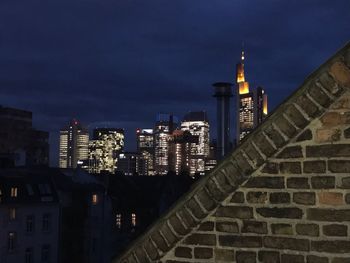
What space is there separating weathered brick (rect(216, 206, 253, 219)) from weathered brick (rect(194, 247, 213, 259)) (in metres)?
0.34

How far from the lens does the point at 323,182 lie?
4.00 metres

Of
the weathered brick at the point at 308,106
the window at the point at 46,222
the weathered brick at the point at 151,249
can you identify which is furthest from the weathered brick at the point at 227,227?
the window at the point at 46,222

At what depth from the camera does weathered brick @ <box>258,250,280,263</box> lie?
4.15 m

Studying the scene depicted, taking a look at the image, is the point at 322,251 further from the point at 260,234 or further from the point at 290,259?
the point at 260,234

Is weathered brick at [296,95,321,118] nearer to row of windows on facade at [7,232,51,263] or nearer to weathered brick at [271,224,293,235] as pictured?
weathered brick at [271,224,293,235]

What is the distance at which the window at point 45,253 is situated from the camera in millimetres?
A: 40844

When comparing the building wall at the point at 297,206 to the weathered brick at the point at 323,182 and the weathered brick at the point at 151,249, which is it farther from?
the weathered brick at the point at 151,249

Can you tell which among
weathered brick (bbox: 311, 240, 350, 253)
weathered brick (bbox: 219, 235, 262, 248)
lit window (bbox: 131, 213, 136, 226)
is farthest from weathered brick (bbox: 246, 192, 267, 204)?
lit window (bbox: 131, 213, 136, 226)

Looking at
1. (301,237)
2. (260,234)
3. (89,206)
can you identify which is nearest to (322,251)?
(301,237)

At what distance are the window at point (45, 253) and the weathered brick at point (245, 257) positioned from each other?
39.3 metres

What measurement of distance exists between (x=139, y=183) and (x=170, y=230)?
1996 inches

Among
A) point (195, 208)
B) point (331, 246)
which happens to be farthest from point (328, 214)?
point (195, 208)

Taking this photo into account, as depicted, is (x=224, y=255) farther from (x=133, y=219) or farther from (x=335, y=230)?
(x=133, y=219)

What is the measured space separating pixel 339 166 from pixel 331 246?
656mm
